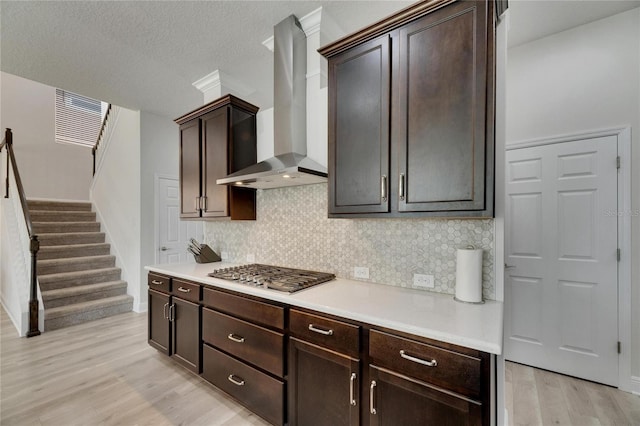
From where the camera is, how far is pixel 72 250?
445 centimetres

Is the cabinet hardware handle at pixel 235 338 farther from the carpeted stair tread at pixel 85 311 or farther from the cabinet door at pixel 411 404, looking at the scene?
the carpeted stair tread at pixel 85 311

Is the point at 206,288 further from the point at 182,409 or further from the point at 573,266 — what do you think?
the point at 573,266

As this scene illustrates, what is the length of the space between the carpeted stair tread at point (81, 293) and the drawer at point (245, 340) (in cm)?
301

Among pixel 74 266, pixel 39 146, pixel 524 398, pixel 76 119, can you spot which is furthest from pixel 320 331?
pixel 76 119

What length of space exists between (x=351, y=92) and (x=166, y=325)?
8.30ft

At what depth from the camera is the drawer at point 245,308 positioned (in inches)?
66.7

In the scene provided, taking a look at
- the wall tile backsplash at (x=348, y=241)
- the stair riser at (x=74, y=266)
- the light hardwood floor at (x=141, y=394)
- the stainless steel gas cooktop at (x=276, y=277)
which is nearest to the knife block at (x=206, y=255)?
the wall tile backsplash at (x=348, y=241)

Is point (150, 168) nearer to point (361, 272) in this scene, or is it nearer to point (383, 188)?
point (361, 272)

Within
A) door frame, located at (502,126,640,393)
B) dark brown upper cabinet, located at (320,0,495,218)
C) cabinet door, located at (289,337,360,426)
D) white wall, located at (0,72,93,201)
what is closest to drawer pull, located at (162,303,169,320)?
cabinet door, located at (289,337,360,426)

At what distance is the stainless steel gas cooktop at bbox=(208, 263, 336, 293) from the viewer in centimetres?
181

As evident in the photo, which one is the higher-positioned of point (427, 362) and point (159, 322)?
point (427, 362)

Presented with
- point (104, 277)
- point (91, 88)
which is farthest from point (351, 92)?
point (104, 277)

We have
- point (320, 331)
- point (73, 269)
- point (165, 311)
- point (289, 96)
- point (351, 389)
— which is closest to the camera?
point (351, 389)

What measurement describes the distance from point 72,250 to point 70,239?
327 millimetres
